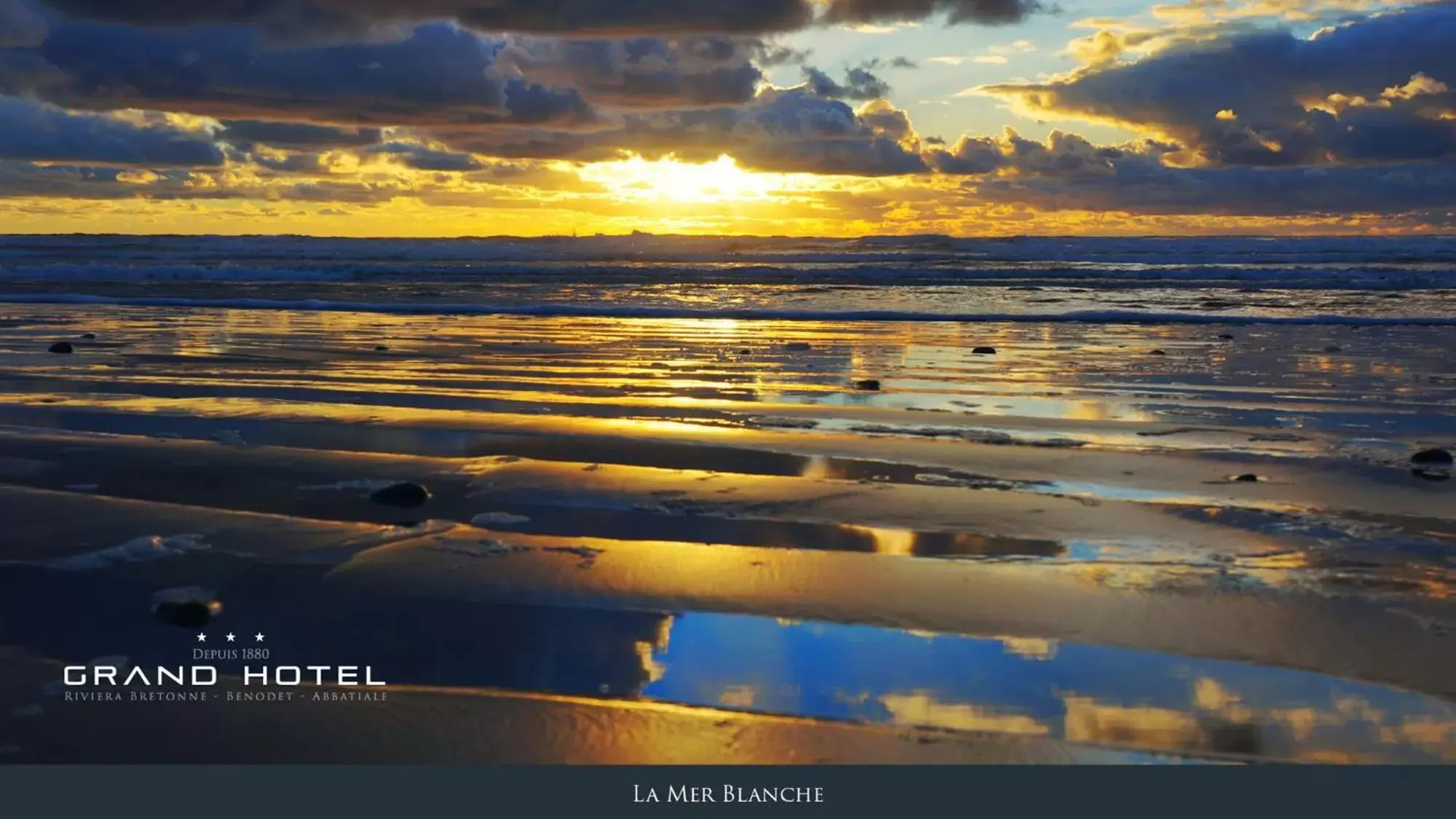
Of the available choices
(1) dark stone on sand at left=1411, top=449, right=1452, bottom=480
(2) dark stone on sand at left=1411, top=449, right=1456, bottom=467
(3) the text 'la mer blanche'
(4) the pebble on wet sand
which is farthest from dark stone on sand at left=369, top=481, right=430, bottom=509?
(2) dark stone on sand at left=1411, top=449, right=1456, bottom=467

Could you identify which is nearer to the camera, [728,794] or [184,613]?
[728,794]

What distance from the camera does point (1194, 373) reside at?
34.0 ft

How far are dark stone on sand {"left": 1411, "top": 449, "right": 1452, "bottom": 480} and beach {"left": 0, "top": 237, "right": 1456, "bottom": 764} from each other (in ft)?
0.09

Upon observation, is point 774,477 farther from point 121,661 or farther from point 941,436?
point 121,661

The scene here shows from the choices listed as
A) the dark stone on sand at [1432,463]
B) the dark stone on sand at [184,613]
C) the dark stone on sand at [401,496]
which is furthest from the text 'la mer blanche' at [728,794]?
the dark stone on sand at [1432,463]

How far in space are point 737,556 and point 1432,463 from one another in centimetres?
381

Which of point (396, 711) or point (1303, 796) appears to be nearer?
point (1303, 796)

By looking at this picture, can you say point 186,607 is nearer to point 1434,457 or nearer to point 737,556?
point 737,556

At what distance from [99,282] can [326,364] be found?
58.4ft

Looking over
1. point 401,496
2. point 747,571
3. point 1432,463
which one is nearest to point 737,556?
point 747,571

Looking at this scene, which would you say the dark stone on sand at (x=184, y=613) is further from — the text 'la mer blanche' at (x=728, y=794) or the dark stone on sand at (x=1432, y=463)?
the dark stone on sand at (x=1432, y=463)

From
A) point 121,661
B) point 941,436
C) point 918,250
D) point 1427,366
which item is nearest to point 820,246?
point 918,250

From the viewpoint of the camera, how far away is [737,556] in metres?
4.48

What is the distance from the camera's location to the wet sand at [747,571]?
10.2 feet
